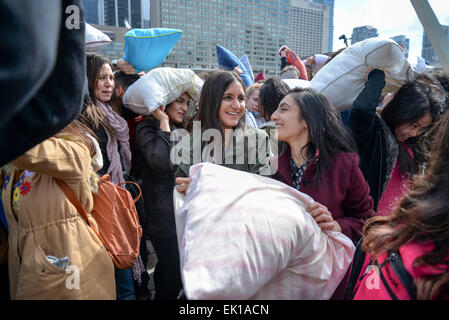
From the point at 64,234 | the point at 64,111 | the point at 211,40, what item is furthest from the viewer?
the point at 211,40

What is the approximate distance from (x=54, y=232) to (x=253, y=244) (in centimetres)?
108

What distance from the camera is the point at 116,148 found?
7.61 ft

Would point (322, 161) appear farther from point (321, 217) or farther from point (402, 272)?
point (402, 272)

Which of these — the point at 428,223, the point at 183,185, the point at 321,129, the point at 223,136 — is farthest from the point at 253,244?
the point at 223,136

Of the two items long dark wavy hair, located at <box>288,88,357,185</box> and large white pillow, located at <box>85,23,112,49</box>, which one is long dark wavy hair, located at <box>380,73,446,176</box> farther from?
large white pillow, located at <box>85,23,112,49</box>

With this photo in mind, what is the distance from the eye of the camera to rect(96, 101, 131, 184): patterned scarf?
2.26m

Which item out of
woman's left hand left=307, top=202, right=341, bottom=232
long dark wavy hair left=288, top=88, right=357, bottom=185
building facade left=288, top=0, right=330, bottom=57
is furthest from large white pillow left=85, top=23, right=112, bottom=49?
building facade left=288, top=0, right=330, bottom=57

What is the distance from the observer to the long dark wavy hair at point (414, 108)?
1865 millimetres

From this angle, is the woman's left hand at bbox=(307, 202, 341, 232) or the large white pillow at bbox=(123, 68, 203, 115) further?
the large white pillow at bbox=(123, 68, 203, 115)

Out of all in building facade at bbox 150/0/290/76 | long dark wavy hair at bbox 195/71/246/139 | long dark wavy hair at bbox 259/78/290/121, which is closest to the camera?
long dark wavy hair at bbox 195/71/246/139

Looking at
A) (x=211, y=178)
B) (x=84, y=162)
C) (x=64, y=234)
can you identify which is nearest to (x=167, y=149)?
(x=84, y=162)
